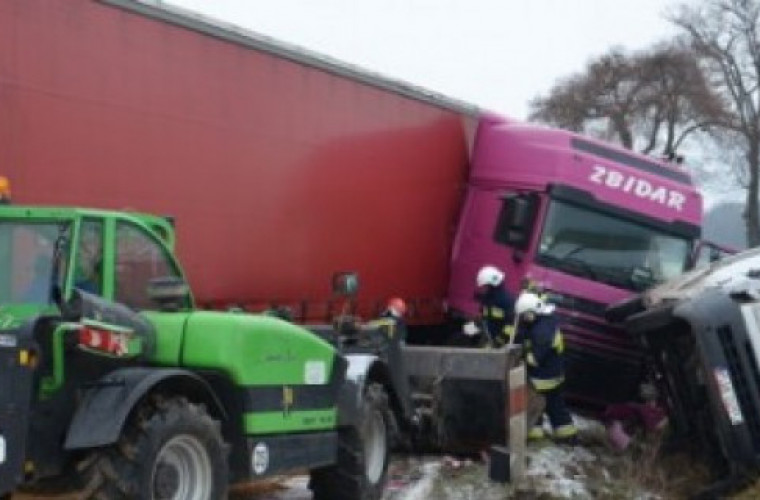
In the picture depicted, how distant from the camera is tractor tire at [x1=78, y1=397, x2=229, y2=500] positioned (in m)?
5.58

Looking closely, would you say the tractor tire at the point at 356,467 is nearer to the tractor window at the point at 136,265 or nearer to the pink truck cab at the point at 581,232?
the tractor window at the point at 136,265

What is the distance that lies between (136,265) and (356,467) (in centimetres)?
224

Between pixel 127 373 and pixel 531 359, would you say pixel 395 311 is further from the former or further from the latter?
pixel 127 373

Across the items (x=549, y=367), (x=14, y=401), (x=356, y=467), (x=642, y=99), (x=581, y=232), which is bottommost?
(x=356, y=467)

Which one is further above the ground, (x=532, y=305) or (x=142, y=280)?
(x=142, y=280)

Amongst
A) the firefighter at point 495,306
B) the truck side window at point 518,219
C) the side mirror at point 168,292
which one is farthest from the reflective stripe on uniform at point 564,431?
the side mirror at point 168,292

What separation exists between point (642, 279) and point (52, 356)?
855 centimetres

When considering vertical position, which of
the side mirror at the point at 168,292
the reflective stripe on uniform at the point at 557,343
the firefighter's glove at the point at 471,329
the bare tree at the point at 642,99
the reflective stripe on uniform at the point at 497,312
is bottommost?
the reflective stripe on uniform at the point at 557,343

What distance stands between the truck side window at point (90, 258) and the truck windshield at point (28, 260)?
3.4 inches

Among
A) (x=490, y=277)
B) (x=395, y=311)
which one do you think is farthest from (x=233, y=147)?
(x=490, y=277)

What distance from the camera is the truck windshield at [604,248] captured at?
12.7 m

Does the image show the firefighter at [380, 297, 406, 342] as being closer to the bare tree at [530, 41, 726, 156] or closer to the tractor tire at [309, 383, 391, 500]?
the tractor tire at [309, 383, 391, 500]

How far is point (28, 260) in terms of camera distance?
18.9 feet

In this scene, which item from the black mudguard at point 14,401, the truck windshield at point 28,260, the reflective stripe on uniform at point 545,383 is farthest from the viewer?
the reflective stripe on uniform at point 545,383
